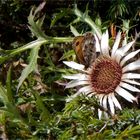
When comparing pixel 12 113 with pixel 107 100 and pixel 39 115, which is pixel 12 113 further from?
pixel 107 100

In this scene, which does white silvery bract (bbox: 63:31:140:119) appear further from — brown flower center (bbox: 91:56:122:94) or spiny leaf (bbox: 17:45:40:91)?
spiny leaf (bbox: 17:45:40:91)

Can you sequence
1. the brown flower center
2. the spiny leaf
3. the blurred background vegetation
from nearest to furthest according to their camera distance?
1. the blurred background vegetation
2. the brown flower center
3. the spiny leaf

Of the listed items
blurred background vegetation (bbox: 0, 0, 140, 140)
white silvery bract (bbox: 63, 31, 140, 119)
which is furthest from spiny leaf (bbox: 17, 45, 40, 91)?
white silvery bract (bbox: 63, 31, 140, 119)

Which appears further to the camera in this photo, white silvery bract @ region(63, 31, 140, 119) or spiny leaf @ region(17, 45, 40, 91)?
spiny leaf @ region(17, 45, 40, 91)

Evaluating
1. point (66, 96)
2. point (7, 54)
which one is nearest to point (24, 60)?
point (7, 54)

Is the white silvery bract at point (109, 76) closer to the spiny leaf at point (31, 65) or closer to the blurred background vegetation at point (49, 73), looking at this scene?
the blurred background vegetation at point (49, 73)

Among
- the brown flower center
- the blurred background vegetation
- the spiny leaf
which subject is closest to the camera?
the blurred background vegetation

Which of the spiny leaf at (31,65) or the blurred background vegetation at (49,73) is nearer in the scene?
the blurred background vegetation at (49,73)

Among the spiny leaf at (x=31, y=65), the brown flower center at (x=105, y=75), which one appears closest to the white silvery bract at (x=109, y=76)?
the brown flower center at (x=105, y=75)
